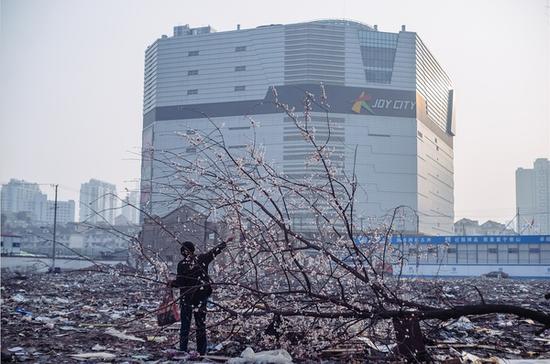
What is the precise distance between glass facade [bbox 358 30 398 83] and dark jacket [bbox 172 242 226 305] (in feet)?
235

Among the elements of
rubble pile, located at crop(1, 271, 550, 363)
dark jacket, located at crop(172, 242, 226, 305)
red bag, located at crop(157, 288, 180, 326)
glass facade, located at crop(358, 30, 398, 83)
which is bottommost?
rubble pile, located at crop(1, 271, 550, 363)

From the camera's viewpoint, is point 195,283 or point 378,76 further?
point 378,76

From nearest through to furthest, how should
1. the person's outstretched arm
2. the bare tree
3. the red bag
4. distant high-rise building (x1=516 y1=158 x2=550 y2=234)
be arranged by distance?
the bare tree < the person's outstretched arm < the red bag < distant high-rise building (x1=516 y1=158 x2=550 y2=234)

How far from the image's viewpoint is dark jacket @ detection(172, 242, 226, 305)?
22.0ft

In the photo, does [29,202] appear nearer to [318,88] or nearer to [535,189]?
[318,88]

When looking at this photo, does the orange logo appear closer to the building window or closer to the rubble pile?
the building window

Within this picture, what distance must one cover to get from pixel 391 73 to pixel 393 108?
16.2 ft

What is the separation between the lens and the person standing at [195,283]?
668 cm

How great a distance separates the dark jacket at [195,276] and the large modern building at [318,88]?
6217cm

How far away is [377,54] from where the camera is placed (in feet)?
249

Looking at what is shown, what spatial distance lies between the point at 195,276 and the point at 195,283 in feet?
0.31

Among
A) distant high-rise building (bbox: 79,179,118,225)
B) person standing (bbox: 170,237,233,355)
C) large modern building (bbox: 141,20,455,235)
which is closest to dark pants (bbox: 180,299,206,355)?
person standing (bbox: 170,237,233,355)

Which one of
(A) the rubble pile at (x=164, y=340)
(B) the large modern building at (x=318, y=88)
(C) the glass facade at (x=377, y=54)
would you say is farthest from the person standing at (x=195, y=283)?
(C) the glass facade at (x=377, y=54)

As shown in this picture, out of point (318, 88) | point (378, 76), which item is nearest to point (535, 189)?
point (378, 76)
